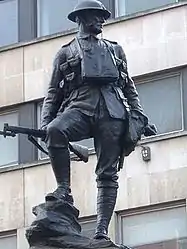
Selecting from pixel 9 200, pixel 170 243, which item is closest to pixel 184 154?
pixel 170 243

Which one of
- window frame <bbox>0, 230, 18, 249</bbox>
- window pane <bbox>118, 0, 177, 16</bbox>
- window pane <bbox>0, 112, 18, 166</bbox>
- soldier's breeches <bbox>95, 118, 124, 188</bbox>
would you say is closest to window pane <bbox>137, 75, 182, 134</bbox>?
window pane <bbox>118, 0, 177, 16</bbox>

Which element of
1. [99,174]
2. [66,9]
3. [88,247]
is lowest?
[88,247]

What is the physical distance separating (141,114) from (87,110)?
67 centimetres

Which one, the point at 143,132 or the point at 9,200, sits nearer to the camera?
the point at 143,132

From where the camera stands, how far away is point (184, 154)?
31938 millimetres

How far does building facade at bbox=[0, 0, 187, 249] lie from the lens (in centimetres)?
3206

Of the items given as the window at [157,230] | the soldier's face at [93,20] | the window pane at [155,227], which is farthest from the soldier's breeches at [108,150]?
the window pane at [155,227]

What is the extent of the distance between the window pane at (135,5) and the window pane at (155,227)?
17.0 ft

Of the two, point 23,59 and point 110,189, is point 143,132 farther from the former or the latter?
point 23,59

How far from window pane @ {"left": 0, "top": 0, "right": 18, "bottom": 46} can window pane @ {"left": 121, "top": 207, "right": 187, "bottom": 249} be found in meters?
6.32

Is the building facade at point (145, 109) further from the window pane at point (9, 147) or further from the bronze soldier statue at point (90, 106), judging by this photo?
the bronze soldier statue at point (90, 106)

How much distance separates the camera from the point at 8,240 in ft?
112

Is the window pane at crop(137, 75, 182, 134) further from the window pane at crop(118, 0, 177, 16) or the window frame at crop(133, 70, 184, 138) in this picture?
the window pane at crop(118, 0, 177, 16)

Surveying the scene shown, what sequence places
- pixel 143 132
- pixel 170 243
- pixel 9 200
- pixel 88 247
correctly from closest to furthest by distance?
pixel 88 247 < pixel 143 132 < pixel 170 243 < pixel 9 200
